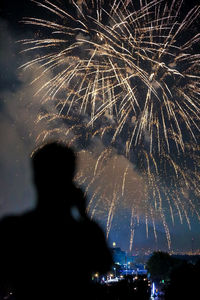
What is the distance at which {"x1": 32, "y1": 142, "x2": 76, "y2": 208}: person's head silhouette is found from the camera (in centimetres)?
190

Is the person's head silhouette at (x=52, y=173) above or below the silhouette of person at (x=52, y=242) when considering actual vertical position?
above

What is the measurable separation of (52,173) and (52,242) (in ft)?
1.86

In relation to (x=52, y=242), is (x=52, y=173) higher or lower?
higher

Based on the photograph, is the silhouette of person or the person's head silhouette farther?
the person's head silhouette

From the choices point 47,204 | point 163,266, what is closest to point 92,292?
point 47,204

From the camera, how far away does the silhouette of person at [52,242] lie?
1.56m

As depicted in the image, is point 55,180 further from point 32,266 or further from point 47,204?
point 32,266

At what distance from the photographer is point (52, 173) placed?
1.98 metres

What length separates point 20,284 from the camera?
1576 mm

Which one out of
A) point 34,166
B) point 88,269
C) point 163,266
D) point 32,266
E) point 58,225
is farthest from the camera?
point 163,266

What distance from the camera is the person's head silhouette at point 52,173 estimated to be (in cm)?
190

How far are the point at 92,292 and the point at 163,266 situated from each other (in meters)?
86.1

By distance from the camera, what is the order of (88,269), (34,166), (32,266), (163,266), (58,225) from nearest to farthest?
(32,266)
(58,225)
(88,269)
(34,166)
(163,266)

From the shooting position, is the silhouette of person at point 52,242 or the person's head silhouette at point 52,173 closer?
the silhouette of person at point 52,242
